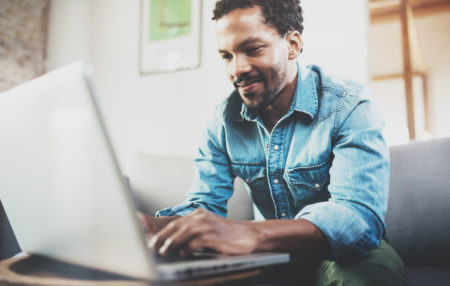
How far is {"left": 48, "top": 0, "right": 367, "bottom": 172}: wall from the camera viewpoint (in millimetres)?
1979

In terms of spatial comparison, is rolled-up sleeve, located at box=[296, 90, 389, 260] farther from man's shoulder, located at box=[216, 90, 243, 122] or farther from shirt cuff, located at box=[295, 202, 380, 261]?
man's shoulder, located at box=[216, 90, 243, 122]

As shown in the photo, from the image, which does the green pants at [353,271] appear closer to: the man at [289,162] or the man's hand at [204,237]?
the man at [289,162]

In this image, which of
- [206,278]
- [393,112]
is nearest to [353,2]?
[206,278]

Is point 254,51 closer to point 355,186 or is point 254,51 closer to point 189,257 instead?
point 355,186

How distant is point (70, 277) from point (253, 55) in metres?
0.82

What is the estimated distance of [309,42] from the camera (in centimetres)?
201

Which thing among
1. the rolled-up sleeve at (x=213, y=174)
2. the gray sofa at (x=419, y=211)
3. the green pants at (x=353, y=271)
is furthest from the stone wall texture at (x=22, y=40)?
the green pants at (x=353, y=271)

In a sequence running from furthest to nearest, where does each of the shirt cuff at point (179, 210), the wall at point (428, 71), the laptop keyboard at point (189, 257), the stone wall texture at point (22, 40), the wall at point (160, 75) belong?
the wall at point (428, 71)
the stone wall texture at point (22, 40)
the wall at point (160, 75)
the shirt cuff at point (179, 210)
the laptop keyboard at point (189, 257)

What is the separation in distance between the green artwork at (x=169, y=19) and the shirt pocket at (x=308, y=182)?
5.37 ft

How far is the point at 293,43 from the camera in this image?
48.1 inches

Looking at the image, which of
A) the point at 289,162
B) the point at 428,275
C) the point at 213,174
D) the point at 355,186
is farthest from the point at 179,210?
the point at 428,275

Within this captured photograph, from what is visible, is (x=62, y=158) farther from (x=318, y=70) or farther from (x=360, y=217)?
(x=318, y=70)

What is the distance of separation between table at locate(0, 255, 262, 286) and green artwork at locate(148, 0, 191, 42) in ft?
6.69

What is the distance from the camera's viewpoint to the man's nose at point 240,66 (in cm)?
109
